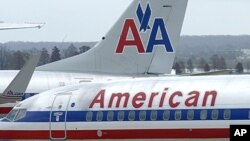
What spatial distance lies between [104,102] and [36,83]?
16.0 metres

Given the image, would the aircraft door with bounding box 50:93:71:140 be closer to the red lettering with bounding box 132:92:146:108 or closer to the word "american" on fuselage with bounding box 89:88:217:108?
the word "american" on fuselage with bounding box 89:88:217:108

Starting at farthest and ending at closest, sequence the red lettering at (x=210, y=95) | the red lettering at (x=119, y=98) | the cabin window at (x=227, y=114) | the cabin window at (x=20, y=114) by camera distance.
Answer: the cabin window at (x=20, y=114)
the red lettering at (x=119, y=98)
the red lettering at (x=210, y=95)
the cabin window at (x=227, y=114)

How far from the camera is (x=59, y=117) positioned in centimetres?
2830

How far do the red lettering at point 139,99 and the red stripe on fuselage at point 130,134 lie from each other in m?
0.78

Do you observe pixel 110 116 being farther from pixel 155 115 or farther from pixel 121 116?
pixel 155 115

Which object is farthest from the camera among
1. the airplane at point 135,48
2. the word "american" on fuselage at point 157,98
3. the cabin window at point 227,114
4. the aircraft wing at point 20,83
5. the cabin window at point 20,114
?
the airplane at point 135,48

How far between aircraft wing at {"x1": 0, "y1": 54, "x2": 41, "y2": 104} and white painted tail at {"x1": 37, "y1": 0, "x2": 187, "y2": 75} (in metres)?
7.39

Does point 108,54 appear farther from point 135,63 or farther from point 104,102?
point 104,102

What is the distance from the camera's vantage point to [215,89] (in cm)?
2609

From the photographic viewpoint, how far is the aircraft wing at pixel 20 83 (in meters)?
36.4

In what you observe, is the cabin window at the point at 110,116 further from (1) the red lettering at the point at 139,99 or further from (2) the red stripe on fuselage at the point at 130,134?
(1) the red lettering at the point at 139,99

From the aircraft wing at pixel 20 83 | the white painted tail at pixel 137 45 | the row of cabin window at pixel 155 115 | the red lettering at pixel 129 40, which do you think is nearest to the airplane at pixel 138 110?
the row of cabin window at pixel 155 115

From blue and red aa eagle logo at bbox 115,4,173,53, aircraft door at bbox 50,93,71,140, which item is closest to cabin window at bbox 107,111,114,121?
aircraft door at bbox 50,93,71,140

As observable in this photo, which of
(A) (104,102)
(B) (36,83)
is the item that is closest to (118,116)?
(A) (104,102)
